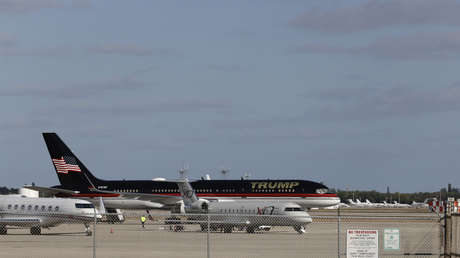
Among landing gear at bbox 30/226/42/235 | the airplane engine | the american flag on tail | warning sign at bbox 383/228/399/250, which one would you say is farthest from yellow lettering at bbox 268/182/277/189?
warning sign at bbox 383/228/399/250

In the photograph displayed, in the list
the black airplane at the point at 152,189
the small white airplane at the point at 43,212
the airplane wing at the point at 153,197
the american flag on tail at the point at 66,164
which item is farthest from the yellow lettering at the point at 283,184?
the small white airplane at the point at 43,212

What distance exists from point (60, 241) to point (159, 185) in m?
37.0

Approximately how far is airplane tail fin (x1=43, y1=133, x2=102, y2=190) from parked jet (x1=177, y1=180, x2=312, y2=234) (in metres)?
19.1

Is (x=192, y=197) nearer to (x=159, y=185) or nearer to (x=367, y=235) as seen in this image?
(x=159, y=185)

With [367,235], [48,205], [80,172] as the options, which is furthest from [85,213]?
[80,172]

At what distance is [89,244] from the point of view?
37000 mm

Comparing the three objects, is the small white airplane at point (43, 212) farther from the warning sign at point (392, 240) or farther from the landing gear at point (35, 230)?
the warning sign at point (392, 240)

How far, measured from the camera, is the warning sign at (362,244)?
23.1 metres

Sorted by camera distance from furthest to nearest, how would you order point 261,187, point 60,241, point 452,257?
point 261,187 → point 60,241 → point 452,257

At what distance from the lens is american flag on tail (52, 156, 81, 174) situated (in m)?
78.3

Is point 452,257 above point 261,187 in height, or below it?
below

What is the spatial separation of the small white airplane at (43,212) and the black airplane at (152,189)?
847 inches

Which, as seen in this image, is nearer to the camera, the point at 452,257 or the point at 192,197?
the point at 452,257

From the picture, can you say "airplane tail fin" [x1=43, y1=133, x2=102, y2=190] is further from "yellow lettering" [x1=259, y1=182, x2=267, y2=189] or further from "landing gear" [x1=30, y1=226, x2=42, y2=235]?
"landing gear" [x1=30, y1=226, x2=42, y2=235]
